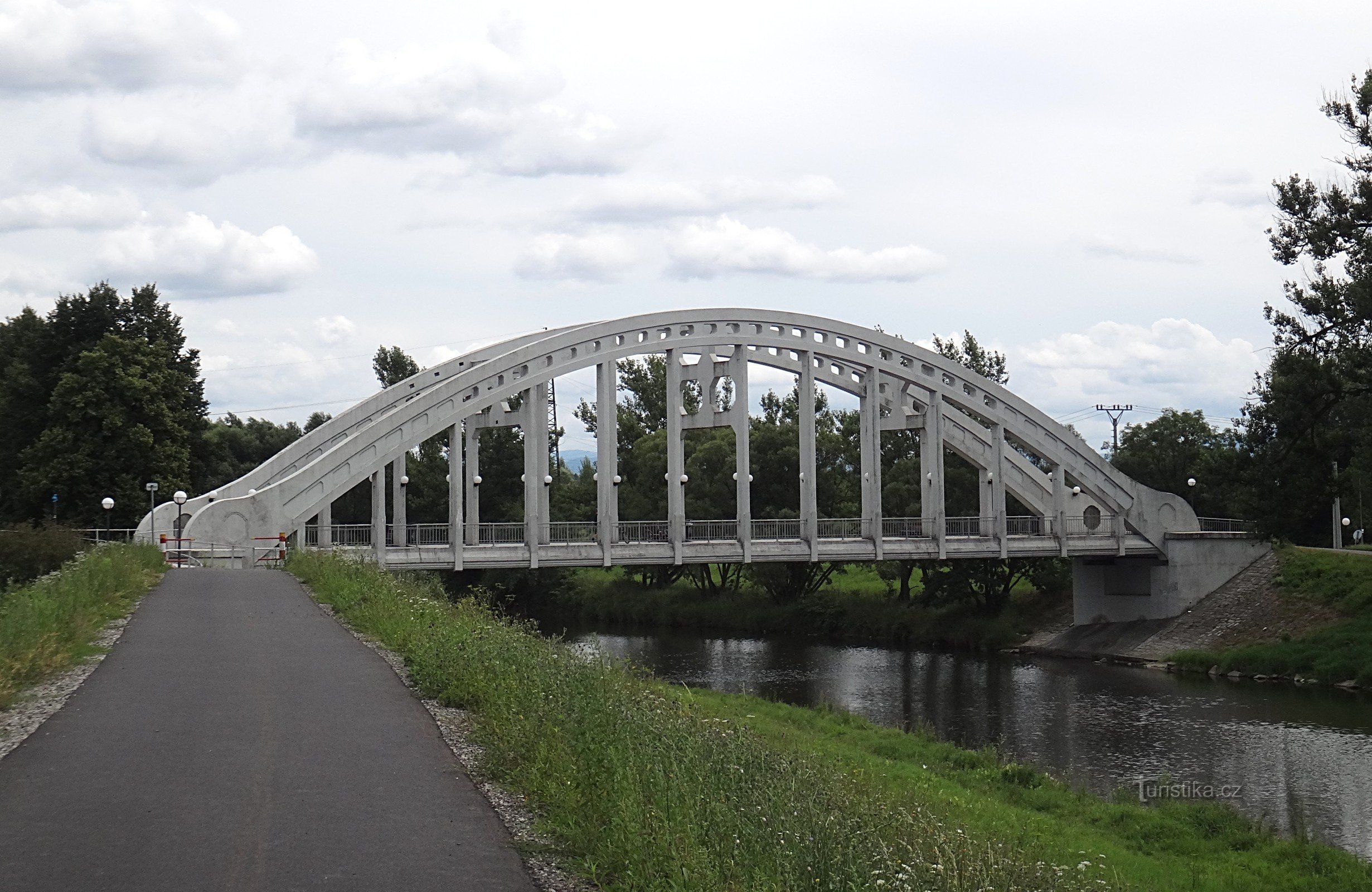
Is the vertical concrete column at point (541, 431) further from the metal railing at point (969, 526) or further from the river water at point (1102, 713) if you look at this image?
the metal railing at point (969, 526)

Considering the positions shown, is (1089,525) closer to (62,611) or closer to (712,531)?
(712,531)

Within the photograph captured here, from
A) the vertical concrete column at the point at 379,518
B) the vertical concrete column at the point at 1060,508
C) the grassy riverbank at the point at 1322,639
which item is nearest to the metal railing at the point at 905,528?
the vertical concrete column at the point at 1060,508

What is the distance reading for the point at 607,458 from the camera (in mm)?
41062

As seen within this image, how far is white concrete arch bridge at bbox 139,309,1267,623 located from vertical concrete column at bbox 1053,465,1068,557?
0.09 meters

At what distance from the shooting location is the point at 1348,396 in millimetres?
32031

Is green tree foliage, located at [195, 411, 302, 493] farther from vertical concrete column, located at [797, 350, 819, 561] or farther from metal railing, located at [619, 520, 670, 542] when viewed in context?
vertical concrete column, located at [797, 350, 819, 561]

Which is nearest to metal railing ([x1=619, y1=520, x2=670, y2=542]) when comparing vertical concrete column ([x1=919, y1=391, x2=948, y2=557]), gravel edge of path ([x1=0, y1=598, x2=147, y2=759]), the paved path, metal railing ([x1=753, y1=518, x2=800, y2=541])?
metal railing ([x1=753, y1=518, x2=800, y2=541])

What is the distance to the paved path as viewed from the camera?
661 cm

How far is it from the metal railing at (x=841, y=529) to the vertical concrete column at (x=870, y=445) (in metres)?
0.60

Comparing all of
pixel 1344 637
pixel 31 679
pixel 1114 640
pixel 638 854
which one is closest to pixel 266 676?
pixel 31 679

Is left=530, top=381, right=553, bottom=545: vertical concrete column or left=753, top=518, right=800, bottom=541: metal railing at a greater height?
left=530, top=381, right=553, bottom=545: vertical concrete column

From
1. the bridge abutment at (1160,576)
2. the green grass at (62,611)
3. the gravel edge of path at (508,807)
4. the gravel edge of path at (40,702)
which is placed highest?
the green grass at (62,611)

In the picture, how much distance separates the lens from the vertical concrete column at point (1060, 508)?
45.5 m

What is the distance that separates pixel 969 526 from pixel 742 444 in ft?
35.4
